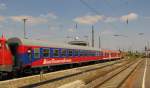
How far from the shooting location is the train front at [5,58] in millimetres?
21922

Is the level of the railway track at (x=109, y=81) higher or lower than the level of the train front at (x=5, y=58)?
lower

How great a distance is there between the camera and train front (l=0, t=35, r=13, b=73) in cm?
2192

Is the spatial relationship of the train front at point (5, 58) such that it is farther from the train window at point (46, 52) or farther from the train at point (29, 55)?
the train window at point (46, 52)

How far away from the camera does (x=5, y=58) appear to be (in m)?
22.5

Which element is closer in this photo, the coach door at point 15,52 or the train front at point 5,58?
the train front at point 5,58

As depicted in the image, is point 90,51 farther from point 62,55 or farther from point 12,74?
point 12,74

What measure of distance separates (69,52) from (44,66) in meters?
8.39

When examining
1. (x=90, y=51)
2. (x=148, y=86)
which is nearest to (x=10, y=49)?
(x=148, y=86)

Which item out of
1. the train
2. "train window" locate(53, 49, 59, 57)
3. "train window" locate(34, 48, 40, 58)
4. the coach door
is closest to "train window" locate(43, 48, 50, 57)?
the train

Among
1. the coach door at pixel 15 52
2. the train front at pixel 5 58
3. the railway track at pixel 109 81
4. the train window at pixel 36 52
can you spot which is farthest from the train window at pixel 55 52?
the train front at pixel 5 58

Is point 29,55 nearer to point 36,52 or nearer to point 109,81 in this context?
point 36,52

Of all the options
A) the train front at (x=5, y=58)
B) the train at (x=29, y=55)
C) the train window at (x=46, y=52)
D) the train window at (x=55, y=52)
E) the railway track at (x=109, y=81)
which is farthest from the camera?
the train window at (x=55, y=52)

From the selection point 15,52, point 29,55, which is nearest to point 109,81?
point 29,55

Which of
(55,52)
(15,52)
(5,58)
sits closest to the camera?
(5,58)
